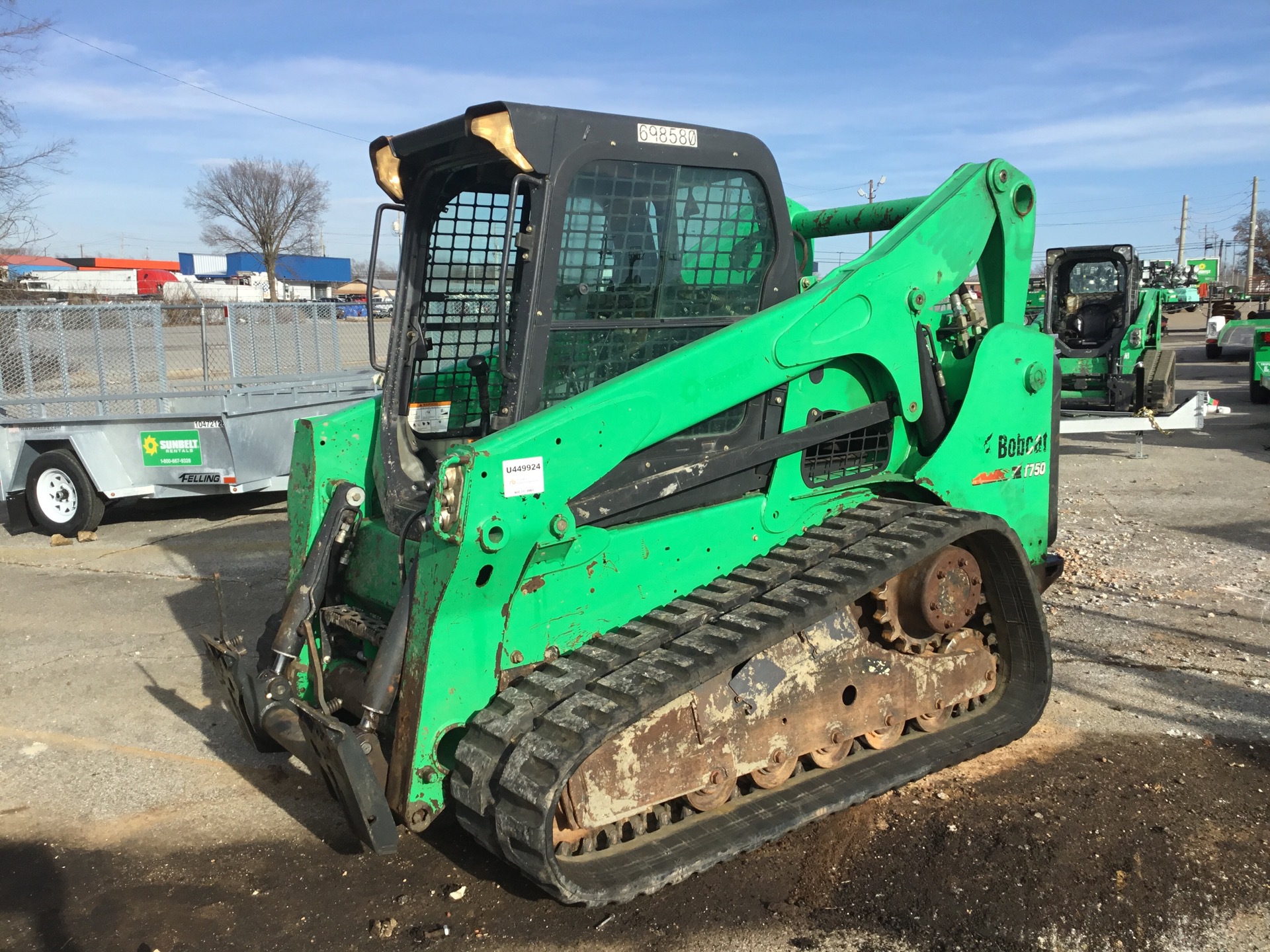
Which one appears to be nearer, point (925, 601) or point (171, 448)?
point (925, 601)

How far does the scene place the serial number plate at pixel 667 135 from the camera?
3912mm

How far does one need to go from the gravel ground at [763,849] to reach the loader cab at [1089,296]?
8835mm

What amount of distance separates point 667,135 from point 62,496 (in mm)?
8825

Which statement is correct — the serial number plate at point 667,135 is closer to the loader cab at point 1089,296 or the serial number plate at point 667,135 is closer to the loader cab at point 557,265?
the loader cab at point 557,265

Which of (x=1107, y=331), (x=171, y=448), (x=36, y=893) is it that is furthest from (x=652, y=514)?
(x=1107, y=331)

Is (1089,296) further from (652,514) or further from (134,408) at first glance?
(652,514)

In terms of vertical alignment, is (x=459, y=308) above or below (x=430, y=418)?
above

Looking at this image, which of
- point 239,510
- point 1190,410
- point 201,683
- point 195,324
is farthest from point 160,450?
point 1190,410

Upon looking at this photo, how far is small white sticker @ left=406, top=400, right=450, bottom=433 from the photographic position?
4.59 meters

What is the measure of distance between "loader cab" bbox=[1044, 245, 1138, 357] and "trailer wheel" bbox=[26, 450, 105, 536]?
1242 centimetres

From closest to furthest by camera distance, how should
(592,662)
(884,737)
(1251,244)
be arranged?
(592,662), (884,737), (1251,244)

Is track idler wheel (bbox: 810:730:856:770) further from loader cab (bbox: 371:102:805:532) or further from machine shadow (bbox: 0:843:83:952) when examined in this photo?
machine shadow (bbox: 0:843:83:952)

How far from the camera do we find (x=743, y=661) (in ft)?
12.2

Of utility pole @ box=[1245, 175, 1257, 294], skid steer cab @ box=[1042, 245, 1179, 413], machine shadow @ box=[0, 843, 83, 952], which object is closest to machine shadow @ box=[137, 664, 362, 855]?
machine shadow @ box=[0, 843, 83, 952]
